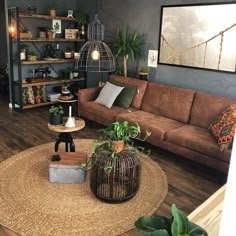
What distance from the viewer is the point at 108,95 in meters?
4.54

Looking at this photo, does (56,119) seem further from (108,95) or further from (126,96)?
(126,96)

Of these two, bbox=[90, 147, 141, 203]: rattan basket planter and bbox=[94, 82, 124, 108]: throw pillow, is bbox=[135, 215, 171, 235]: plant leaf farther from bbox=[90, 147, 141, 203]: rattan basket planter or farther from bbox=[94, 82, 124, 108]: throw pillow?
bbox=[94, 82, 124, 108]: throw pillow

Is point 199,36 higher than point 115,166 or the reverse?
higher

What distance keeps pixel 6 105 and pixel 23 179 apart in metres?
3.34

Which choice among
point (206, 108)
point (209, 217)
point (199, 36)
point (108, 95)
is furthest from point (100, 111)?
point (209, 217)

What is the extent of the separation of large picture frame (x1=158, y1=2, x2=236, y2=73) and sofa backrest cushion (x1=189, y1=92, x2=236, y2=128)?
1.58 feet

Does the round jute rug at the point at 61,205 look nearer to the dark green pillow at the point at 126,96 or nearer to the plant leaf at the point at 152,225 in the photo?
the plant leaf at the point at 152,225

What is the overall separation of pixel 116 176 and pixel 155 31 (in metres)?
2.97

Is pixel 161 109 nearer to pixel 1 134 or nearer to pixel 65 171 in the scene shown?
pixel 65 171

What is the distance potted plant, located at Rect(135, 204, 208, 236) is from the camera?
1.12 m

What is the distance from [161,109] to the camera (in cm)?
423

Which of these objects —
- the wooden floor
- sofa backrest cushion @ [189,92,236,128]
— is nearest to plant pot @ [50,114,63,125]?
the wooden floor

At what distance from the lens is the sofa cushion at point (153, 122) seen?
3635 mm

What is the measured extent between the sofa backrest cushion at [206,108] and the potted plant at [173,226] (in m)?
2.65
